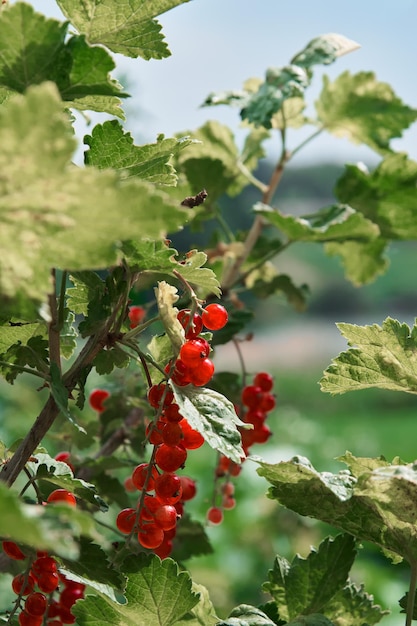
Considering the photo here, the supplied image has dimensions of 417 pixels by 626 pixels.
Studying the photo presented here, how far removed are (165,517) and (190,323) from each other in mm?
167

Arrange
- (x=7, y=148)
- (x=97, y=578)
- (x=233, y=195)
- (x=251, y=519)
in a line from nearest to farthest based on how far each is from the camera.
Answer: (x=7, y=148)
(x=97, y=578)
(x=233, y=195)
(x=251, y=519)

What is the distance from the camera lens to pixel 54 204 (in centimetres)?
→ 41

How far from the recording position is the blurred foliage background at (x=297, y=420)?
11.9 feet

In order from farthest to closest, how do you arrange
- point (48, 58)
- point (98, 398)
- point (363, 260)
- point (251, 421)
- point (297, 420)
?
point (297, 420)
point (363, 260)
point (98, 398)
point (251, 421)
point (48, 58)

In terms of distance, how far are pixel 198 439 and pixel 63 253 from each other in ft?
0.95

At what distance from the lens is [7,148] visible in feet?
1.30

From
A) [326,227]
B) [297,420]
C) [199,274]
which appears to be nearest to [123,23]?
[199,274]

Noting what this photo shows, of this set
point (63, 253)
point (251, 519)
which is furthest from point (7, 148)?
point (251, 519)

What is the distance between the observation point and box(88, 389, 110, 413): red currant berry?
1.24 meters

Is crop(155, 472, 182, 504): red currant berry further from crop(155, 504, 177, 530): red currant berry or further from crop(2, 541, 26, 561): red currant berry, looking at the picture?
crop(2, 541, 26, 561): red currant berry

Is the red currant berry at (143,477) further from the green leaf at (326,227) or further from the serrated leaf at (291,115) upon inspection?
the serrated leaf at (291,115)

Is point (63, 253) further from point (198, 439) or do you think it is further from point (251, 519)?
point (251, 519)

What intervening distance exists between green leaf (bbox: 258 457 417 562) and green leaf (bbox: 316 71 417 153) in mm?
972

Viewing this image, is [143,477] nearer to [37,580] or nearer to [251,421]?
[37,580]
